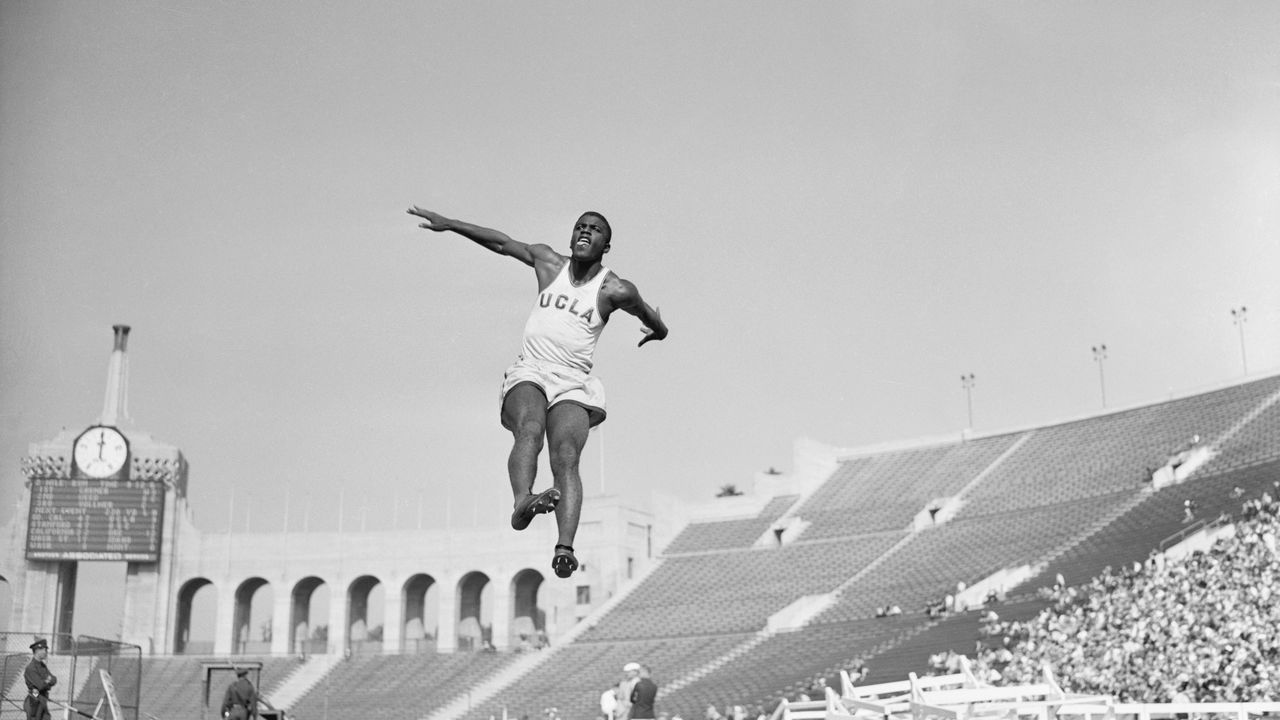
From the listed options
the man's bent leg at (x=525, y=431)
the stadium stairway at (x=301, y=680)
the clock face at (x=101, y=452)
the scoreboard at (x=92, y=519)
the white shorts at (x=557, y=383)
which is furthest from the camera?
the clock face at (x=101, y=452)

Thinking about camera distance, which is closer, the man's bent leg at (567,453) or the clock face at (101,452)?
the man's bent leg at (567,453)

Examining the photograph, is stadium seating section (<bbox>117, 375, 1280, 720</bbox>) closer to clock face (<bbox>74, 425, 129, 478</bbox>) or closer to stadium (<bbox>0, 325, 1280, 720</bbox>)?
stadium (<bbox>0, 325, 1280, 720</bbox>)

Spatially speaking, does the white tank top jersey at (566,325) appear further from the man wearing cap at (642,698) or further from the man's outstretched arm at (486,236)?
the man wearing cap at (642,698)

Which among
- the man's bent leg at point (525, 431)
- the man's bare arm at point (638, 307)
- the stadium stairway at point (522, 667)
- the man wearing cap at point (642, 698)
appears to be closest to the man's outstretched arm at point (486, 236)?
the man's bare arm at point (638, 307)

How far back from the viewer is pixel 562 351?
17.9 feet

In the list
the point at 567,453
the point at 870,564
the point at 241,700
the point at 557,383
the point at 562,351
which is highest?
the point at 870,564

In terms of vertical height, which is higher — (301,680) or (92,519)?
(92,519)

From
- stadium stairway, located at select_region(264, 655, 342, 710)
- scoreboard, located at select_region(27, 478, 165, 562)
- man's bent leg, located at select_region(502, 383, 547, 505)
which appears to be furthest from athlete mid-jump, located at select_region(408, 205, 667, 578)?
scoreboard, located at select_region(27, 478, 165, 562)

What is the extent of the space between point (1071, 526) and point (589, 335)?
3668cm

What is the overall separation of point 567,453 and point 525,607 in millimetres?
54716

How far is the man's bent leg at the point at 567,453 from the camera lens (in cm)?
517

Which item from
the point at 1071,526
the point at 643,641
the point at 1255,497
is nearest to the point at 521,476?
the point at 1255,497

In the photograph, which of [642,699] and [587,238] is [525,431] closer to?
[587,238]

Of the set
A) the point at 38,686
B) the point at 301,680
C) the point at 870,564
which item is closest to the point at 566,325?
the point at 38,686
